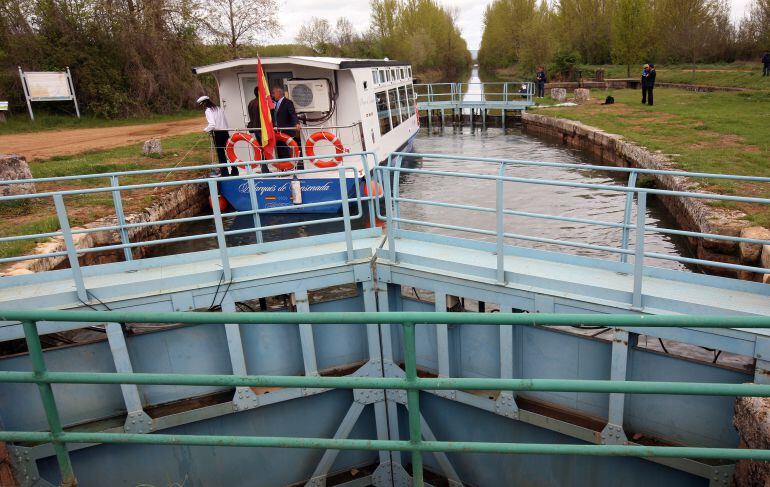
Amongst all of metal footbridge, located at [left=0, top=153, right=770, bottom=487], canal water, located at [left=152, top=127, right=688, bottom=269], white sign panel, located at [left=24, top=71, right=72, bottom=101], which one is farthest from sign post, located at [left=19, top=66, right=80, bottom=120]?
metal footbridge, located at [left=0, top=153, right=770, bottom=487]

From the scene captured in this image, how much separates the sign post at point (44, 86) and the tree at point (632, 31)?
36.0 metres

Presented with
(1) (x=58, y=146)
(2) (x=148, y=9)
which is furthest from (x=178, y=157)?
(2) (x=148, y=9)

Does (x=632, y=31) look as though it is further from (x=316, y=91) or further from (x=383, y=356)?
(x=383, y=356)

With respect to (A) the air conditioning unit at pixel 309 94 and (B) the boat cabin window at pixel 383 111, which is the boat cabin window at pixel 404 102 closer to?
(B) the boat cabin window at pixel 383 111

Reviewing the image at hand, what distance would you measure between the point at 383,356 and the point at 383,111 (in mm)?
11377

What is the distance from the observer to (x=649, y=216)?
44.0 feet

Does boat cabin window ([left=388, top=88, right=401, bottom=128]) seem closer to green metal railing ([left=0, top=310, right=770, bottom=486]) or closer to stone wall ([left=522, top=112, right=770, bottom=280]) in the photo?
stone wall ([left=522, top=112, right=770, bottom=280])

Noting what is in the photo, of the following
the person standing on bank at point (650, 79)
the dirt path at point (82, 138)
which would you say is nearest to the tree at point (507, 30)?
the person standing on bank at point (650, 79)

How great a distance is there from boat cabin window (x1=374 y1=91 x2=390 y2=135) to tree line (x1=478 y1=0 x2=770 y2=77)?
26.5 metres

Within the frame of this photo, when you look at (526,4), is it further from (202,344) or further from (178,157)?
(202,344)

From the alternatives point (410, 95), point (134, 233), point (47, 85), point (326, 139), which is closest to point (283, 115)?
point (326, 139)

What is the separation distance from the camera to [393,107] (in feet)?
60.3

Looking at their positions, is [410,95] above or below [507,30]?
below

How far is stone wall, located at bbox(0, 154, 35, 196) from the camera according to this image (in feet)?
34.9
